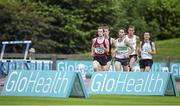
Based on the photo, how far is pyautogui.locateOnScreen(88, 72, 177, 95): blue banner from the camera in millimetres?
22922

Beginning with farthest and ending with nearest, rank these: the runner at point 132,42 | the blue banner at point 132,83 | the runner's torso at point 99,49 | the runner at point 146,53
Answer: the runner at point 146,53 → the runner at point 132,42 → the runner's torso at point 99,49 → the blue banner at point 132,83

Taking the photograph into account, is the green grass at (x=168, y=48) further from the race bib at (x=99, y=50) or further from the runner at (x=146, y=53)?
the race bib at (x=99, y=50)

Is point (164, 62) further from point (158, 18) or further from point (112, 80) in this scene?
point (158, 18)

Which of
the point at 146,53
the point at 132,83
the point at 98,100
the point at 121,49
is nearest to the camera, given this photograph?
the point at 98,100

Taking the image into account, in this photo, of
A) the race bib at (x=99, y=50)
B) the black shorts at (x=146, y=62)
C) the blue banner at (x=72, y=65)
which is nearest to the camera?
the race bib at (x=99, y=50)

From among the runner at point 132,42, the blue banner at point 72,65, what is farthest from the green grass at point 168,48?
the runner at point 132,42

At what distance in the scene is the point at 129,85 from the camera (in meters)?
23.4

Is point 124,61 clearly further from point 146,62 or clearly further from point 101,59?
point 146,62

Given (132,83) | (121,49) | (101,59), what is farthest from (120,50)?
(132,83)

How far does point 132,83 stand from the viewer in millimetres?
23234

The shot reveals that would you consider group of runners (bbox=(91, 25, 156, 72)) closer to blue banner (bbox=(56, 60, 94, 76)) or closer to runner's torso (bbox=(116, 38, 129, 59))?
runner's torso (bbox=(116, 38, 129, 59))

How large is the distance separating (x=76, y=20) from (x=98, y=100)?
3776 cm

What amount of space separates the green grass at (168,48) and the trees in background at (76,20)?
4.74 metres

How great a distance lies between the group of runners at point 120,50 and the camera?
2503cm
